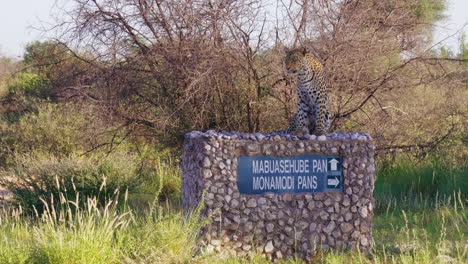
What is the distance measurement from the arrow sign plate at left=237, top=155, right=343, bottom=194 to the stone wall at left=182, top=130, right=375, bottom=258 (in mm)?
67

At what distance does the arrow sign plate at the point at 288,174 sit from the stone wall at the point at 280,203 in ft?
0.22

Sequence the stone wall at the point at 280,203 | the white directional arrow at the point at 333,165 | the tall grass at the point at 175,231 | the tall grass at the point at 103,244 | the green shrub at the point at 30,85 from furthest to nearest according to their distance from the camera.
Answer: the green shrub at the point at 30,85 < the white directional arrow at the point at 333,165 < the stone wall at the point at 280,203 < the tall grass at the point at 175,231 < the tall grass at the point at 103,244

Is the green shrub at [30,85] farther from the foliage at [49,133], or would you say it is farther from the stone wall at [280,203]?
the stone wall at [280,203]

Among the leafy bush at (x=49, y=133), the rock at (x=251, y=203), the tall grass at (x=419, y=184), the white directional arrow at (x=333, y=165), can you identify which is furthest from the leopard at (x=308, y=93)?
the leafy bush at (x=49, y=133)

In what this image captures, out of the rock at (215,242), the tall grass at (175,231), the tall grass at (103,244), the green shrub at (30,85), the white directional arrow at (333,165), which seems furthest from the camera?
the green shrub at (30,85)

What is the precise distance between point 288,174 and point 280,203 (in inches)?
14.1

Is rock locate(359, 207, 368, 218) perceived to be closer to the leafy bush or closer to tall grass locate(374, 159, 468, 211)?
tall grass locate(374, 159, 468, 211)

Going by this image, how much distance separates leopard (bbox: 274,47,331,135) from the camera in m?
7.15

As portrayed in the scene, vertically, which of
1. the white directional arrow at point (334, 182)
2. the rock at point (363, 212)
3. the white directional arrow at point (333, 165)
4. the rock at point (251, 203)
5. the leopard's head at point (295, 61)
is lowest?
the rock at point (363, 212)

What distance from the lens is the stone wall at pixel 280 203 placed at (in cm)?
690

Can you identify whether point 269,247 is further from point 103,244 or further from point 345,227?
point 103,244

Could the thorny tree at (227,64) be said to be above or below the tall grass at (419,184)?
above

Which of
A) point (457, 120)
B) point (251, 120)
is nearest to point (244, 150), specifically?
point (251, 120)

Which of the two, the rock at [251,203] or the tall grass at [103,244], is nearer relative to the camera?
the tall grass at [103,244]
